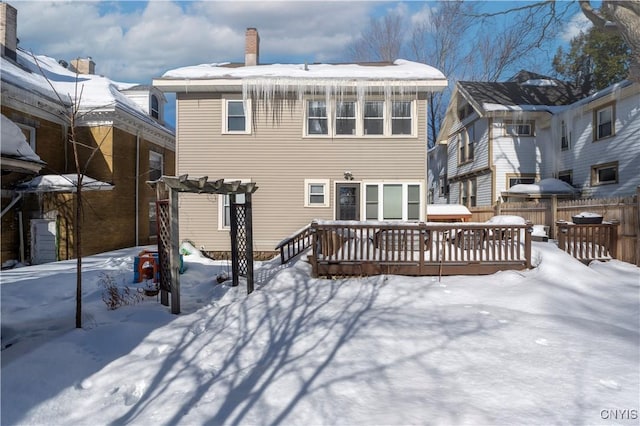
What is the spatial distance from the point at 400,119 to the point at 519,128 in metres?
9.89

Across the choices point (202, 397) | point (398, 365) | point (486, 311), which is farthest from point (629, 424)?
point (202, 397)

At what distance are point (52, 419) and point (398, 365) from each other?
342cm

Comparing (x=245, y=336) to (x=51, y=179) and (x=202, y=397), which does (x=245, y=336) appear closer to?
(x=202, y=397)

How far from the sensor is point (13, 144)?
4035 mm

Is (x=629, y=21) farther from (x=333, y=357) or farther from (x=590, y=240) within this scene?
(x=333, y=357)

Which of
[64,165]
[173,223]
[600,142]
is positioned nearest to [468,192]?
[600,142]

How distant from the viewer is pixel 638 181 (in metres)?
12.9

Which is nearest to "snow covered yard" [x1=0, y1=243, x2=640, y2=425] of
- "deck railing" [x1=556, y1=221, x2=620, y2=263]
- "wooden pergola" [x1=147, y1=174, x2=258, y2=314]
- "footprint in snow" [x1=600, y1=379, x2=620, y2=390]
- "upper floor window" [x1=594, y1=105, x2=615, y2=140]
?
"footprint in snow" [x1=600, y1=379, x2=620, y2=390]

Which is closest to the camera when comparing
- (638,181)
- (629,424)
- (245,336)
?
(629,424)

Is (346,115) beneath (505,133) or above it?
beneath

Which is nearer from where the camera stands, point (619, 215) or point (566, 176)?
point (619, 215)

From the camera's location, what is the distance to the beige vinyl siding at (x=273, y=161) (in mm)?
11477

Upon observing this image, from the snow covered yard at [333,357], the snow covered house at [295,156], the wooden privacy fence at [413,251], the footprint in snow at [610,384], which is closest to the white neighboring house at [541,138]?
the snow covered house at [295,156]

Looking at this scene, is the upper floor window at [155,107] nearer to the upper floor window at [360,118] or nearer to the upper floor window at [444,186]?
the upper floor window at [360,118]
